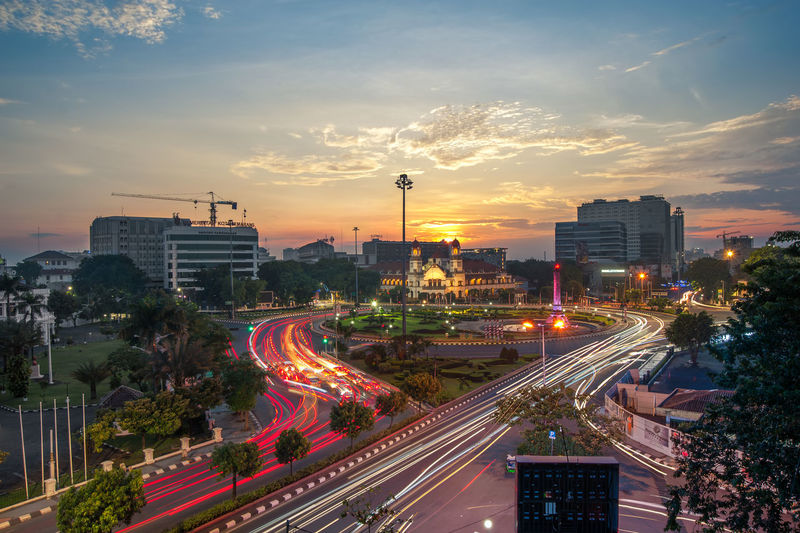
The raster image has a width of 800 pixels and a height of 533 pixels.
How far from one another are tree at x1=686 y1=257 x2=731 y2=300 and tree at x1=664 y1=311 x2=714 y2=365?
8453 centimetres

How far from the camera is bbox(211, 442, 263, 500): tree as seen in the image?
26.1 m

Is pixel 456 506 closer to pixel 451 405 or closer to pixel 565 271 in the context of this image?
pixel 451 405

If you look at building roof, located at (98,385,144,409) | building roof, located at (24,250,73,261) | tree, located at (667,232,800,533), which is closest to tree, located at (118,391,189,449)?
building roof, located at (98,385,144,409)

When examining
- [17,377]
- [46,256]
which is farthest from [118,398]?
[46,256]

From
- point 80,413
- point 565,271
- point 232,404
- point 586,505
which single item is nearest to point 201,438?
point 232,404

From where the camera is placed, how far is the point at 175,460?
108 ft

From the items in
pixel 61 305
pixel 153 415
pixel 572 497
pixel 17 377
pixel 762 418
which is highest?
pixel 762 418

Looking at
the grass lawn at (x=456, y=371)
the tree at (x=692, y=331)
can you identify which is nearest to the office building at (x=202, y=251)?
the grass lawn at (x=456, y=371)

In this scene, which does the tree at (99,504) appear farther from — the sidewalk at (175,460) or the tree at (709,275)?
the tree at (709,275)

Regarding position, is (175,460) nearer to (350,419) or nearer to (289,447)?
(289,447)

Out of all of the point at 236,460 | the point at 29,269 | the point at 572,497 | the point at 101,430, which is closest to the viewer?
the point at 572,497

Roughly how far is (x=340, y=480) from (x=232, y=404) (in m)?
12.8

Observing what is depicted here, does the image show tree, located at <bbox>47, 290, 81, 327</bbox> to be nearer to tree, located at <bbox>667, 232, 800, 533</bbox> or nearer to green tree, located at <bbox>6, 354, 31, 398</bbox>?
green tree, located at <bbox>6, 354, 31, 398</bbox>

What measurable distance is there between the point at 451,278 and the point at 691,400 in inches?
4812
